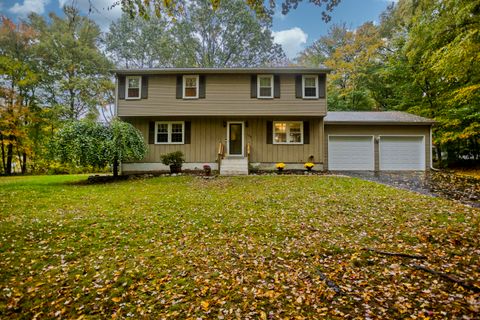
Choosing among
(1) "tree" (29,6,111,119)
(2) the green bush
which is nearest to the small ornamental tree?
(2) the green bush

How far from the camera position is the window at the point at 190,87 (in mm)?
12344

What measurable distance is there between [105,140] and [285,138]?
8.70 metres

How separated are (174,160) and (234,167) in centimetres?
307

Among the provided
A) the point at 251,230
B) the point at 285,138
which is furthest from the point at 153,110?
the point at 251,230

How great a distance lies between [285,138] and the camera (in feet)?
42.3

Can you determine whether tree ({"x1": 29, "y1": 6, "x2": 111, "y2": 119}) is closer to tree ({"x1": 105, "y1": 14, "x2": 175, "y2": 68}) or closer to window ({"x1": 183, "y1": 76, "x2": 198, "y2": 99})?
tree ({"x1": 105, "y1": 14, "x2": 175, "y2": 68})

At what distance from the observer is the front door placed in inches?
509

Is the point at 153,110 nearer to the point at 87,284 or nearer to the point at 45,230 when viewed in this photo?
the point at 45,230

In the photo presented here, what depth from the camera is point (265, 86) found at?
12.4 meters

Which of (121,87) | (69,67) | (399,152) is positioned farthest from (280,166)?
(69,67)

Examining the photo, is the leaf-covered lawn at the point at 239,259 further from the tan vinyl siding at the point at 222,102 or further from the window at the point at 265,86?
the window at the point at 265,86

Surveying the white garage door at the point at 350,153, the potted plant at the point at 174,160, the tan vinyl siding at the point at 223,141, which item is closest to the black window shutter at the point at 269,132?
the tan vinyl siding at the point at 223,141

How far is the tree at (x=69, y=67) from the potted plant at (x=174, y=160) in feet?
37.1

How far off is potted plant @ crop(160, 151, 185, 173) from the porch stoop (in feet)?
7.18
